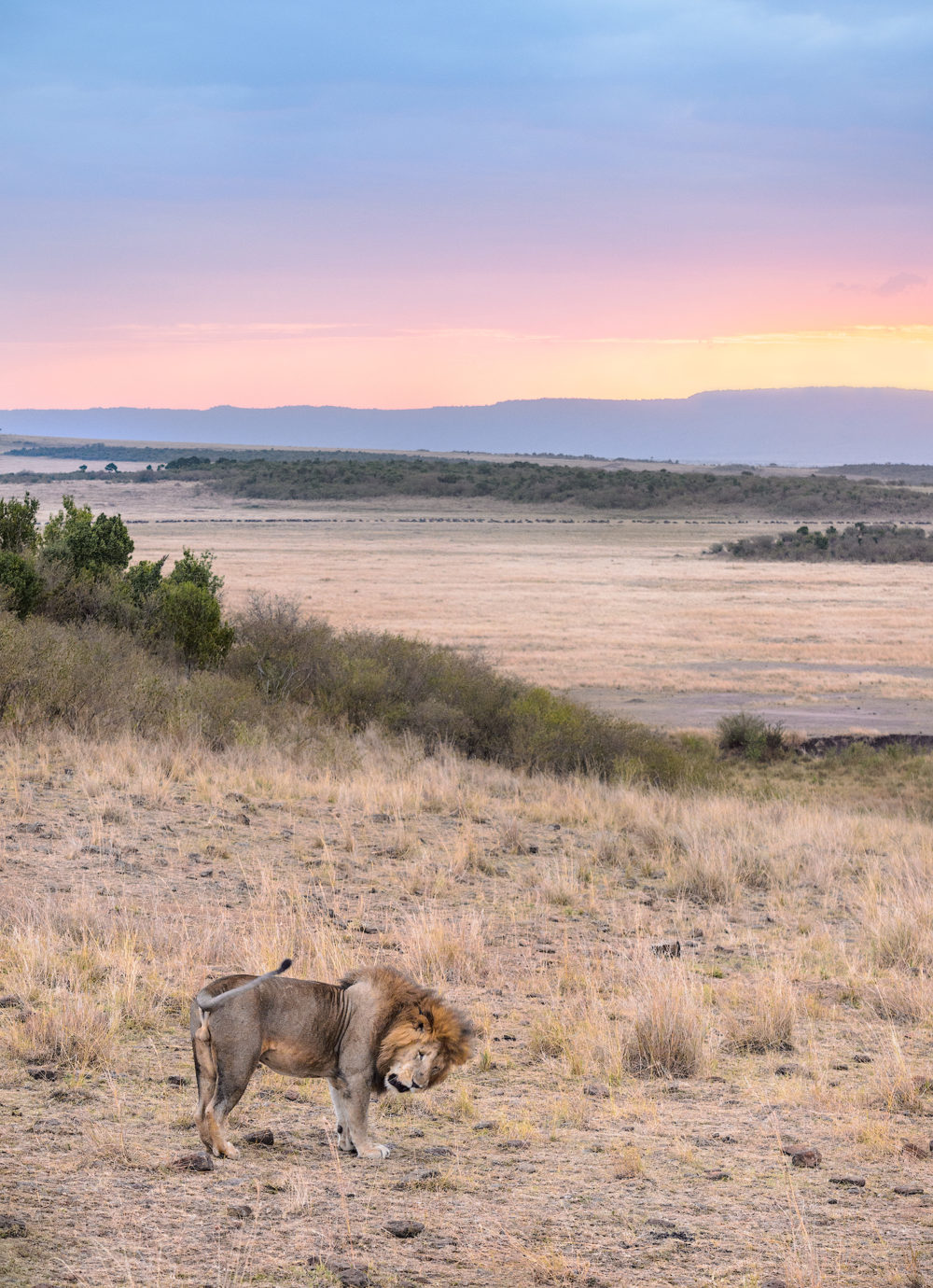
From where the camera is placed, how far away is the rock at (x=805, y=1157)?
4672 mm

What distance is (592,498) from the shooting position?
120 meters

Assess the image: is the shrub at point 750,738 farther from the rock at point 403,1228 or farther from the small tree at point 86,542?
the rock at point 403,1228

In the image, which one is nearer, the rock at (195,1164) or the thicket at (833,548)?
the rock at (195,1164)

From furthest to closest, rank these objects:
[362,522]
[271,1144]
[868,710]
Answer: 1. [362,522]
2. [868,710]
3. [271,1144]

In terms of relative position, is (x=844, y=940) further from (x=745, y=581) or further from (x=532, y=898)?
(x=745, y=581)

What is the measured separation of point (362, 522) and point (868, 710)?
68.1m

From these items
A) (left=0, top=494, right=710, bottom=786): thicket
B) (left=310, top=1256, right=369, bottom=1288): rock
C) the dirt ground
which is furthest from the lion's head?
the dirt ground

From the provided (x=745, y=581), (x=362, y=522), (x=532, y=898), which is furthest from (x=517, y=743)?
(x=362, y=522)

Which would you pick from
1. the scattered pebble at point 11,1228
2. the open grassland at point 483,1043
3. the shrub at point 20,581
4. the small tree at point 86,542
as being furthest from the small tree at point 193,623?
the scattered pebble at point 11,1228

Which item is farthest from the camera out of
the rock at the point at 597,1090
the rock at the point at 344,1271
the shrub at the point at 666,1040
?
the shrub at the point at 666,1040

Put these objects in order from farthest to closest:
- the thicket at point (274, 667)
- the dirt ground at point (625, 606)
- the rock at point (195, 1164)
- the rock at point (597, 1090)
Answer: the dirt ground at point (625, 606) → the thicket at point (274, 667) → the rock at point (597, 1090) → the rock at point (195, 1164)

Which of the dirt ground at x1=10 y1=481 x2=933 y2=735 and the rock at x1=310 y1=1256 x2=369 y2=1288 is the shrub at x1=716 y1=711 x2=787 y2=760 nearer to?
the dirt ground at x1=10 y1=481 x2=933 y2=735

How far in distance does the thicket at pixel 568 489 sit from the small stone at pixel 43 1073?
11479 cm

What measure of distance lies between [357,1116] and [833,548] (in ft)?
253
